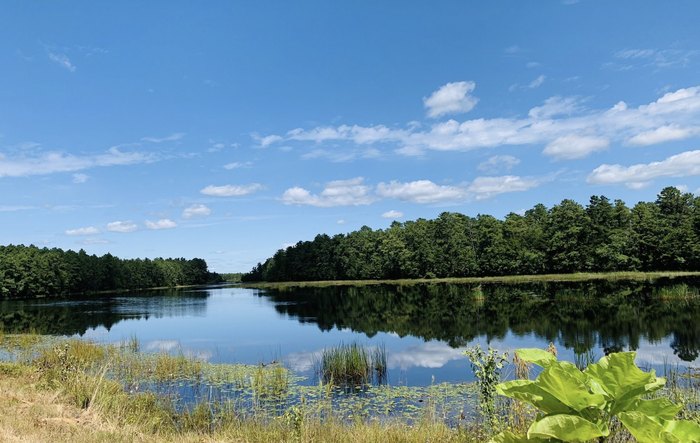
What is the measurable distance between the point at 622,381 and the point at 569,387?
22 cm

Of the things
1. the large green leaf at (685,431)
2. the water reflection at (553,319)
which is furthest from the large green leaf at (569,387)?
the water reflection at (553,319)

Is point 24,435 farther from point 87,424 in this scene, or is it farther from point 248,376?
point 248,376

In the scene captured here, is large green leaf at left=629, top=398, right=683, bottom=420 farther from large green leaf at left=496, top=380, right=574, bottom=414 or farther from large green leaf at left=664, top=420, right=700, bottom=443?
large green leaf at left=496, top=380, right=574, bottom=414

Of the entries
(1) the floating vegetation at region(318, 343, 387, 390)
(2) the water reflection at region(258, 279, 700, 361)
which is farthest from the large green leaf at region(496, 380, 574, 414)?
(2) the water reflection at region(258, 279, 700, 361)

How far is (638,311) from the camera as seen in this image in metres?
30.6

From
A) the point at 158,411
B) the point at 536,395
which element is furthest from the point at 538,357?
the point at 158,411

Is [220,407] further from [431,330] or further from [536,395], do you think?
[431,330]

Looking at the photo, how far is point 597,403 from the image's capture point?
1771 mm

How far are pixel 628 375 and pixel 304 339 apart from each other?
2667 centimetres

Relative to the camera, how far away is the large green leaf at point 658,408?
5.87ft

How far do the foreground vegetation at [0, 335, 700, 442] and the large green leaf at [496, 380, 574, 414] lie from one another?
15 millimetres

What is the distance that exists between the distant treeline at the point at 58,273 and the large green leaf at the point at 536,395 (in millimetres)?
103610

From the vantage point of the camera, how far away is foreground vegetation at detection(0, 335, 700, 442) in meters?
7.49

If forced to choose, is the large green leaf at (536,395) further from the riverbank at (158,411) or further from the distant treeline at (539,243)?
the distant treeline at (539,243)
